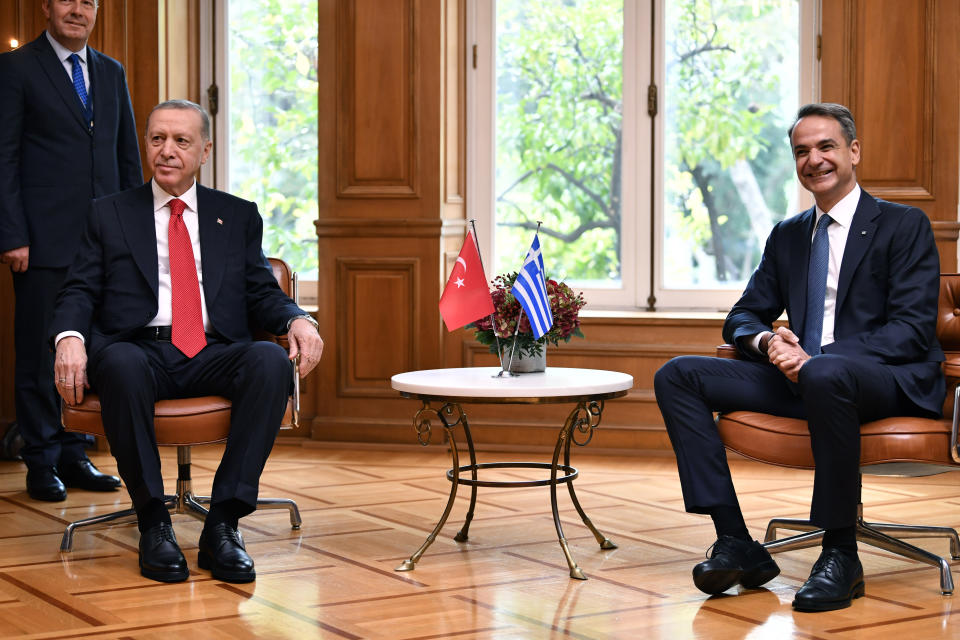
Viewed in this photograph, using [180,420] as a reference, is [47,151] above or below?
above

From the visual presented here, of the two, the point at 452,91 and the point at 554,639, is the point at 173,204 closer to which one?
the point at 554,639

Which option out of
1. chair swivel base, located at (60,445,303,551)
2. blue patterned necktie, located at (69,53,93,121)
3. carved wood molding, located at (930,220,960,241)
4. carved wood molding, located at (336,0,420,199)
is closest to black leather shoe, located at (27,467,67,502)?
chair swivel base, located at (60,445,303,551)

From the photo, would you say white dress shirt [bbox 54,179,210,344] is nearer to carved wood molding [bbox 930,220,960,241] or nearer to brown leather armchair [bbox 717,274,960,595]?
brown leather armchair [bbox 717,274,960,595]

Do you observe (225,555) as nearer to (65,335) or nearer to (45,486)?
(65,335)

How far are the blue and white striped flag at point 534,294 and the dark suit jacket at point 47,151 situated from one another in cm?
181

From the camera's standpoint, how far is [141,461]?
3176mm

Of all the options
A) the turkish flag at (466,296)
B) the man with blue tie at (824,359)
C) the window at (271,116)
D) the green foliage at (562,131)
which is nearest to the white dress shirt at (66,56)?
the window at (271,116)

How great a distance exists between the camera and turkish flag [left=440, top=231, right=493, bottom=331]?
11.3 ft

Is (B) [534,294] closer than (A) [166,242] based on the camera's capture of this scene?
Yes

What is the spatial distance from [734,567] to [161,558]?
1.46 metres

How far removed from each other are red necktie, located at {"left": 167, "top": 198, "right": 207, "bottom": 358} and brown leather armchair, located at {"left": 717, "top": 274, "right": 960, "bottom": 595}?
58.8 inches

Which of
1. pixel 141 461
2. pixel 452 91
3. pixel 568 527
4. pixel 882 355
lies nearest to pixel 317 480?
pixel 568 527

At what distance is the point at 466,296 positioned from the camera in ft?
11.3

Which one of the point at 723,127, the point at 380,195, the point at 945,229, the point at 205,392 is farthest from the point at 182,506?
the point at 945,229
